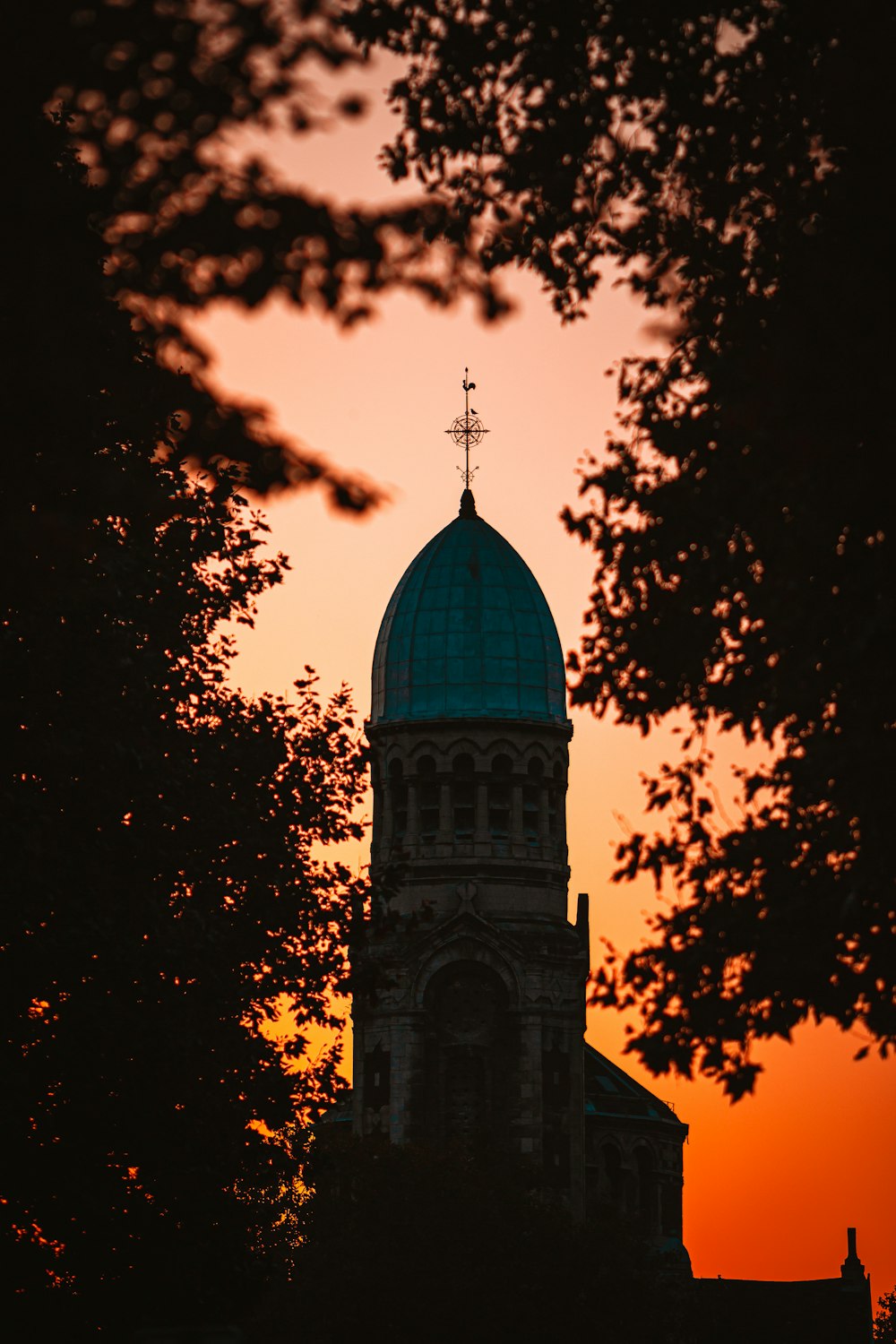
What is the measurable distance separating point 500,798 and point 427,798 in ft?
8.16

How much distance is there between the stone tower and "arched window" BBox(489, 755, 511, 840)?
2.4 inches

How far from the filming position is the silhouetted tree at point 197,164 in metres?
14.0

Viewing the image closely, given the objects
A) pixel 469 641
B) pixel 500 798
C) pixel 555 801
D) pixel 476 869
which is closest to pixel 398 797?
pixel 500 798

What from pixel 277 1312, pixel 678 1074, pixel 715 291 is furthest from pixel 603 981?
pixel 277 1312

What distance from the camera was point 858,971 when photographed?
19.0 meters

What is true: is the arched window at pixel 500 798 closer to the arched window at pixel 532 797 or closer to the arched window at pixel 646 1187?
the arched window at pixel 532 797

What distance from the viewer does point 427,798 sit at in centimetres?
9212

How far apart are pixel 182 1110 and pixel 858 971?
11043 mm

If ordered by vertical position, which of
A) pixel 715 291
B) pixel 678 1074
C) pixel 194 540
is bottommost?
pixel 678 1074

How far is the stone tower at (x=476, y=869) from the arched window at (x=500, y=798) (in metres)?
0.06

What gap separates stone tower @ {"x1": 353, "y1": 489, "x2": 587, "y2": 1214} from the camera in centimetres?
8712

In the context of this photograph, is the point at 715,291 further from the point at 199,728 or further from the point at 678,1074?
the point at 199,728

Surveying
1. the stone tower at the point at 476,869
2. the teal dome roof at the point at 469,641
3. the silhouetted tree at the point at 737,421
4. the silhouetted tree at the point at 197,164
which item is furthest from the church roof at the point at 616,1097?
the silhouetted tree at the point at 197,164

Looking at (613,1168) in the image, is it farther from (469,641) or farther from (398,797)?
(469,641)
